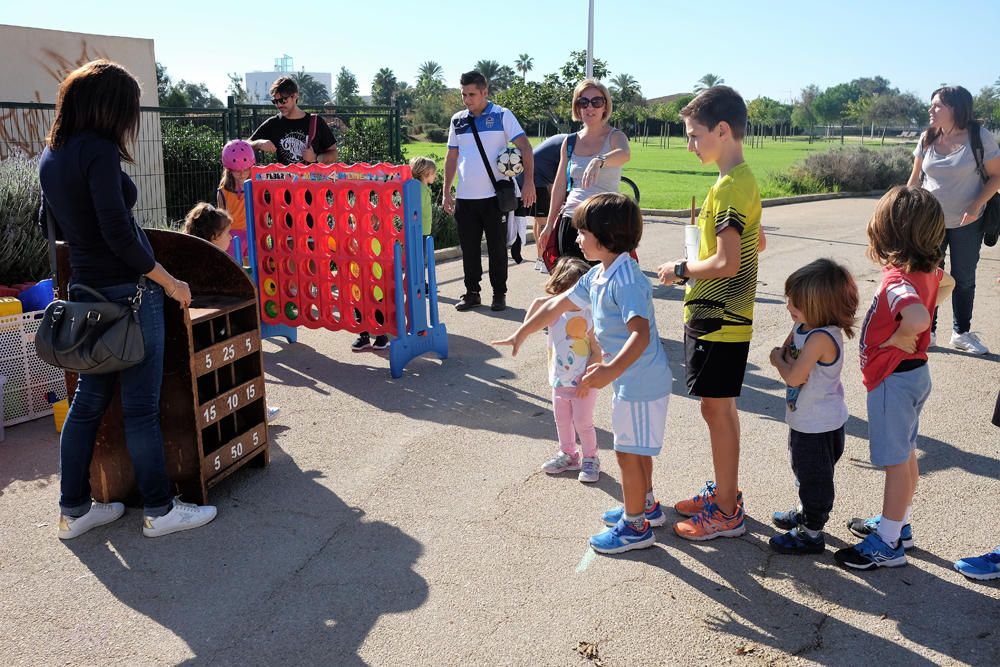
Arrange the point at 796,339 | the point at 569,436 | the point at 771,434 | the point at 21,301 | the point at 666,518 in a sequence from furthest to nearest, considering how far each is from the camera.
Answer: the point at 21,301 → the point at 771,434 → the point at 569,436 → the point at 666,518 → the point at 796,339

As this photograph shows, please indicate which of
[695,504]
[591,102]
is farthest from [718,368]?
[591,102]

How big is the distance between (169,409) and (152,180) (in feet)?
33.9

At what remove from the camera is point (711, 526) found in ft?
12.8

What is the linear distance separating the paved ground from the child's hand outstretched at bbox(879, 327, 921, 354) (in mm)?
928

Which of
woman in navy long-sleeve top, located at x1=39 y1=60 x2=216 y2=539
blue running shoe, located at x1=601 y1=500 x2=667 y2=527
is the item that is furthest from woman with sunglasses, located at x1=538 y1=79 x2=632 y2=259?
woman in navy long-sleeve top, located at x1=39 y1=60 x2=216 y2=539

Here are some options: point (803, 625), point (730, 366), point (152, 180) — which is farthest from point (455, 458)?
point (152, 180)

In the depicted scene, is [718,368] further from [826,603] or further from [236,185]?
[236,185]

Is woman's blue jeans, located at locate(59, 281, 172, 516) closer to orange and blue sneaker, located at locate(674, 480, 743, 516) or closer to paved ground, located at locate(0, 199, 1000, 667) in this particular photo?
paved ground, located at locate(0, 199, 1000, 667)

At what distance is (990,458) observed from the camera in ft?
16.1

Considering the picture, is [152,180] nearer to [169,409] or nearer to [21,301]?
[21,301]

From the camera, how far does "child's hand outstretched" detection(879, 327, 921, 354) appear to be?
136 inches

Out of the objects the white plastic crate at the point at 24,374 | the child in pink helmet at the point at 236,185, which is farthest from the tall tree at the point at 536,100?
the white plastic crate at the point at 24,374

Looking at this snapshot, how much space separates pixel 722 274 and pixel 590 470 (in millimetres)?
1459

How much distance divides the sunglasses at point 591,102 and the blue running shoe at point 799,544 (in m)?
3.39
